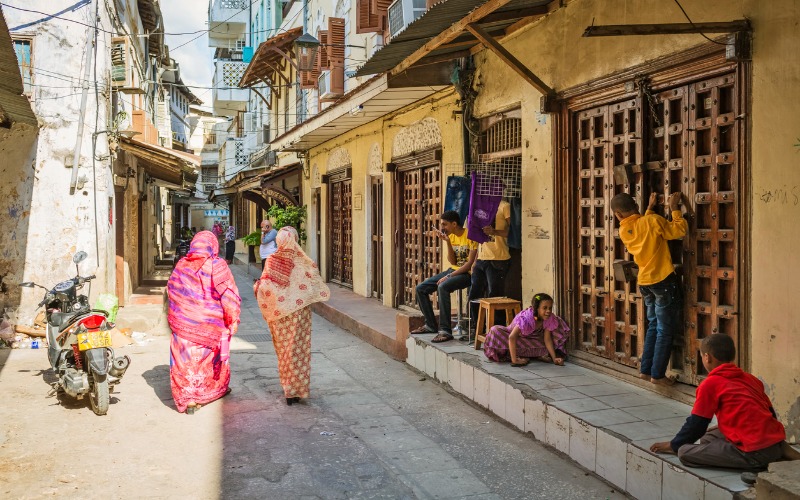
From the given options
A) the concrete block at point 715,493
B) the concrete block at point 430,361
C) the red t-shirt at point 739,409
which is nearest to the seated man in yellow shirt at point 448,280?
the concrete block at point 430,361

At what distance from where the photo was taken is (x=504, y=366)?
257 inches

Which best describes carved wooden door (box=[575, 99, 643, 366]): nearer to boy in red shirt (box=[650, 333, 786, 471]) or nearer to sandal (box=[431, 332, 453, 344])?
sandal (box=[431, 332, 453, 344])

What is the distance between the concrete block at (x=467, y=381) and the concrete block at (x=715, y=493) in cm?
Answer: 304

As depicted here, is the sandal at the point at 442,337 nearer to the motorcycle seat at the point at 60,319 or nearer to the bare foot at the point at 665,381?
the bare foot at the point at 665,381

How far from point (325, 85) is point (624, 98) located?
34.1 feet

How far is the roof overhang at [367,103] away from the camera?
909cm

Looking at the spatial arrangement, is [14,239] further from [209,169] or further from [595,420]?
[209,169]

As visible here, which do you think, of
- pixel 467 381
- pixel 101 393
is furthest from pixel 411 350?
pixel 101 393

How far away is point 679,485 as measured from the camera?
3.85 metres

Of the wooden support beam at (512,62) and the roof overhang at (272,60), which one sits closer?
the wooden support beam at (512,62)

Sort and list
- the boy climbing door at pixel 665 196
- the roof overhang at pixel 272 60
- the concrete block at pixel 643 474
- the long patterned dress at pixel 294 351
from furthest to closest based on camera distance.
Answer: the roof overhang at pixel 272 60
the long patterned dress at pixel 294 351
the boy climbing door at pixel 665 196
the concrete block at pixel 643 474

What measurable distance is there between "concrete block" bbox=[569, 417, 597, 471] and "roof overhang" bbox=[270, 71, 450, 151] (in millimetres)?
5104

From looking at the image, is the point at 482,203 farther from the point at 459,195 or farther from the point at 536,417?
the point at 536,417

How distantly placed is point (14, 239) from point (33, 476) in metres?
6.72
